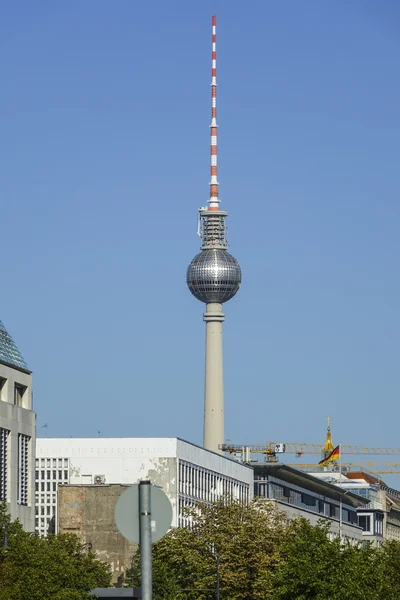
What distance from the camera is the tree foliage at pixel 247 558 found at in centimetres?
8388

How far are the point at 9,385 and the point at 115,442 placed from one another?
44.0 meters

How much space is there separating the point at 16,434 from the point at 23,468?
365 cm

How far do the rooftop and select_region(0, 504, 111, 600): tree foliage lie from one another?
29.1 metres

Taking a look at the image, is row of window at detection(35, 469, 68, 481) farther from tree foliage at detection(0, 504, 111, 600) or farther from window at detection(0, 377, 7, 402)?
tree foliage at detection(0, 504, 111, 600)

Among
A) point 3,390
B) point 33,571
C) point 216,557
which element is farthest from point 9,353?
point 33,571

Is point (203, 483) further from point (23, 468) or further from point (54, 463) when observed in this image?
point (23, 468)

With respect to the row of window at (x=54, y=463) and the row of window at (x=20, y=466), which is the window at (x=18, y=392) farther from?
the row of window at (x=54, y=463)

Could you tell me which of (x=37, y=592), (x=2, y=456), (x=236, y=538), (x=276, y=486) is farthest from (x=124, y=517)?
(x=276, y=486)

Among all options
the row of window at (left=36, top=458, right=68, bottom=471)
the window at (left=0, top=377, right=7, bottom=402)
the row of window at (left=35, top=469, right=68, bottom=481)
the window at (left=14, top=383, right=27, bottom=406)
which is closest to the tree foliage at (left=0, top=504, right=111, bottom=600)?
the window at (left=0, top=377, right=7, bottom=402)

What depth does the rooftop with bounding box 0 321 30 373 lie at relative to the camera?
119688 millimetres

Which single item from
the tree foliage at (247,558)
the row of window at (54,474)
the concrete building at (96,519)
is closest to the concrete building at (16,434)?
the tree foliage at (247,558)

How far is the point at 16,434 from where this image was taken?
12000 cm

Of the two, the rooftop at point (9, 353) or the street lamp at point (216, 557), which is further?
the rooftop at point (9, 353)

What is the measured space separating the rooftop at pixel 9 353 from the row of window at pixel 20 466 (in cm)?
503
